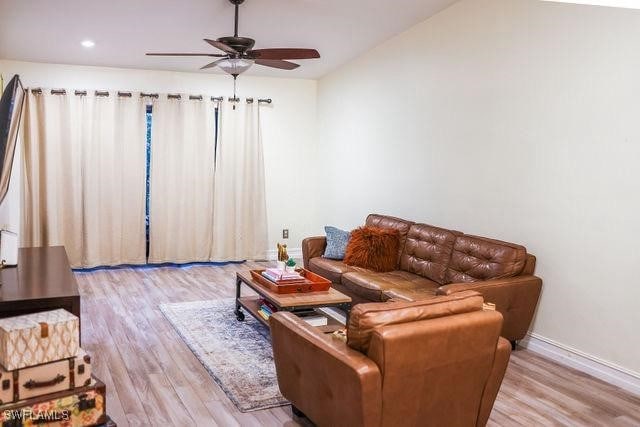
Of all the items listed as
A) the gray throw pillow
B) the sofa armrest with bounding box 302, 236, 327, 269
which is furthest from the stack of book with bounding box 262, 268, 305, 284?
the sofa armrest with bounding box 302, 236, 327, 269

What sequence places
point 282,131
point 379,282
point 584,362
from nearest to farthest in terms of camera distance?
point 584,362 → point 379,282 → point 282,131

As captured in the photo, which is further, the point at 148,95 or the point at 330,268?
the point at 148,95

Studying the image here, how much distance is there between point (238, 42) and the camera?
379 cm

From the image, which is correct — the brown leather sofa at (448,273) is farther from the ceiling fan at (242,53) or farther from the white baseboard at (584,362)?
the ceiling fan at (242,53)

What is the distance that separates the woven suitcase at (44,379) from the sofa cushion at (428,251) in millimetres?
2872

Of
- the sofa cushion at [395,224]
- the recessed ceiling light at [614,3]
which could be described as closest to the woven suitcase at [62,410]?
the sofa cushion at [395,224]

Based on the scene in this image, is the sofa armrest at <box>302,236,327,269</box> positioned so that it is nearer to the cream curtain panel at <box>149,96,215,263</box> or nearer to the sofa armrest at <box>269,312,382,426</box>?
the cream curtain panel at <box>149,96,215,263</box>

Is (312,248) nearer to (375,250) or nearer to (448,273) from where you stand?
(375,250)

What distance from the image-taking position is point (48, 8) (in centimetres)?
424

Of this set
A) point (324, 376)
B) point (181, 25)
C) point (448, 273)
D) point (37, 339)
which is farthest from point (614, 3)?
point (37, 339)

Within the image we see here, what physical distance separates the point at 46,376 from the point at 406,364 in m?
1.43

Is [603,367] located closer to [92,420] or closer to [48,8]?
[92,420]

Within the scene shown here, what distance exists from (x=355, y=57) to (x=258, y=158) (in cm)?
190

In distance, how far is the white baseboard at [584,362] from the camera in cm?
325
